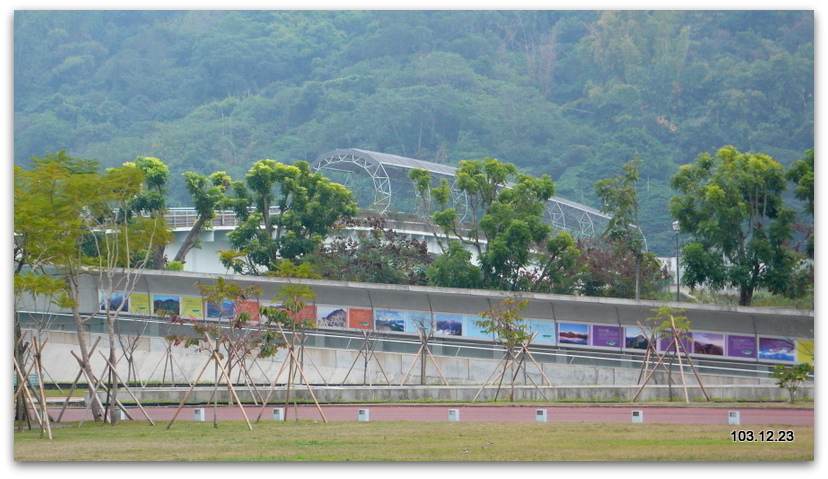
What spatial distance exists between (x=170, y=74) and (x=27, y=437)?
34621 mm

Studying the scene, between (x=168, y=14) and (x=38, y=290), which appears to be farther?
(x=168, y=14)

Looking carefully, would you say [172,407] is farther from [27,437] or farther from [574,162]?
[574,162]

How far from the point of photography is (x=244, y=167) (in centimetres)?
6894

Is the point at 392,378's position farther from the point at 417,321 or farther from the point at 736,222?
the point at 736,222

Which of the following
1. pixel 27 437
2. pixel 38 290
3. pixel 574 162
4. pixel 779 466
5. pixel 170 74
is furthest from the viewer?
pixel 574 162

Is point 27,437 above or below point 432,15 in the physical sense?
below

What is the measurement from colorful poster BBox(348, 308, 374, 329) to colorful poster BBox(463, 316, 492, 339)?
2891 millimetres

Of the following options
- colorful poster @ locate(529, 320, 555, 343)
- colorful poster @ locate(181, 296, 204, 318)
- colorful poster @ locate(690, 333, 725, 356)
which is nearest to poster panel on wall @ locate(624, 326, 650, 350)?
colorful poster @ locate(690, 333, 725, 356)

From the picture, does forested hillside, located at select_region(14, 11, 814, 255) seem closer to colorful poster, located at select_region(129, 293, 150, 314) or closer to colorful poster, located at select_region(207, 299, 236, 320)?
colorful poster, located at select_region(129, 293, 150, 314)

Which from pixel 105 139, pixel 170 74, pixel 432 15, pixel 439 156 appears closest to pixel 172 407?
pixel 432 15

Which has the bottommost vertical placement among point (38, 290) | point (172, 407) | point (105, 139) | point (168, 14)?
point (172, 407)

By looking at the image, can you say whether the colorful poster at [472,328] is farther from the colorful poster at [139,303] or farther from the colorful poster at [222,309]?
the colorful poster at [139,303]

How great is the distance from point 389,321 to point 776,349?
36.3 feet

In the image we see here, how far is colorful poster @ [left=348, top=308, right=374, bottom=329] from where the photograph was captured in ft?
105
